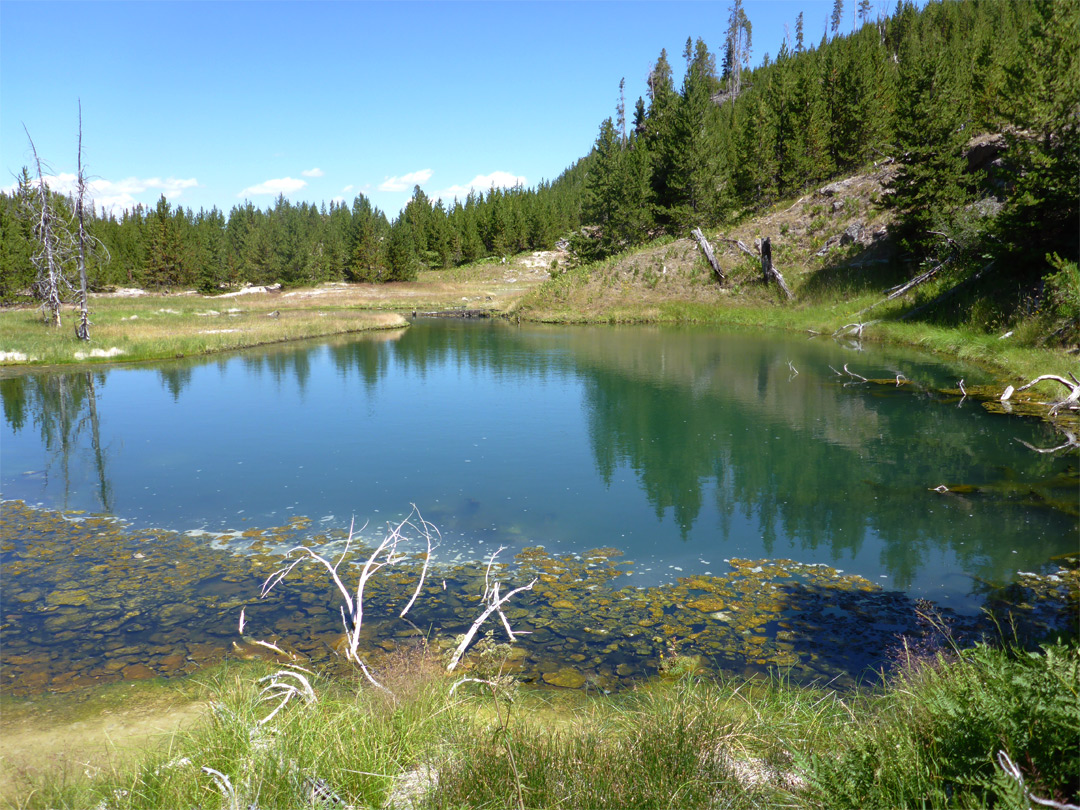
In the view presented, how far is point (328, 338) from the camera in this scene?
3822cm

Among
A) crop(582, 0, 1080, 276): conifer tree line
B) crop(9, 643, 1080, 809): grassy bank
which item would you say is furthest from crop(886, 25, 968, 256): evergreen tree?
crop(9, 643, 1080, 809): grassy bank

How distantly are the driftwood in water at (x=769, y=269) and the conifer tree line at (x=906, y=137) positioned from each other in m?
6.31

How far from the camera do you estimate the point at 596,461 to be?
→ 1487cm

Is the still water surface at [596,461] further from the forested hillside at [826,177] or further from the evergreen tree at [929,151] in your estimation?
the evergreen tree at [929,151]

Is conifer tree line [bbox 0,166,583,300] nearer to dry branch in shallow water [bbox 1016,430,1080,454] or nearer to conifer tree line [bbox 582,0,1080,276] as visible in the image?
conifer tree line [bbox 582,0,1080,276]

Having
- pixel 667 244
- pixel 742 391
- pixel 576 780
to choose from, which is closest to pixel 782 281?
pixel 667 244

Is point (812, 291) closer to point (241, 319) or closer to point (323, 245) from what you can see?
point (241, 319)

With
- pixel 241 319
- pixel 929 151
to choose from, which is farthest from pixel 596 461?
pixel 241 319

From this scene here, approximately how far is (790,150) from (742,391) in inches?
1271

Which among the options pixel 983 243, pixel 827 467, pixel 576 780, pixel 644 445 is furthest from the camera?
pixel 983 243

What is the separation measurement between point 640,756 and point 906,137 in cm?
3510

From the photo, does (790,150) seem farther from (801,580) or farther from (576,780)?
(576,780)

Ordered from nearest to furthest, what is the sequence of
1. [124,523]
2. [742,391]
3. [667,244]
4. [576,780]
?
[576,780]
[124,523]
[742,391]
[667,244]

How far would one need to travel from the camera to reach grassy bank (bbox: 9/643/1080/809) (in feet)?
10.9
